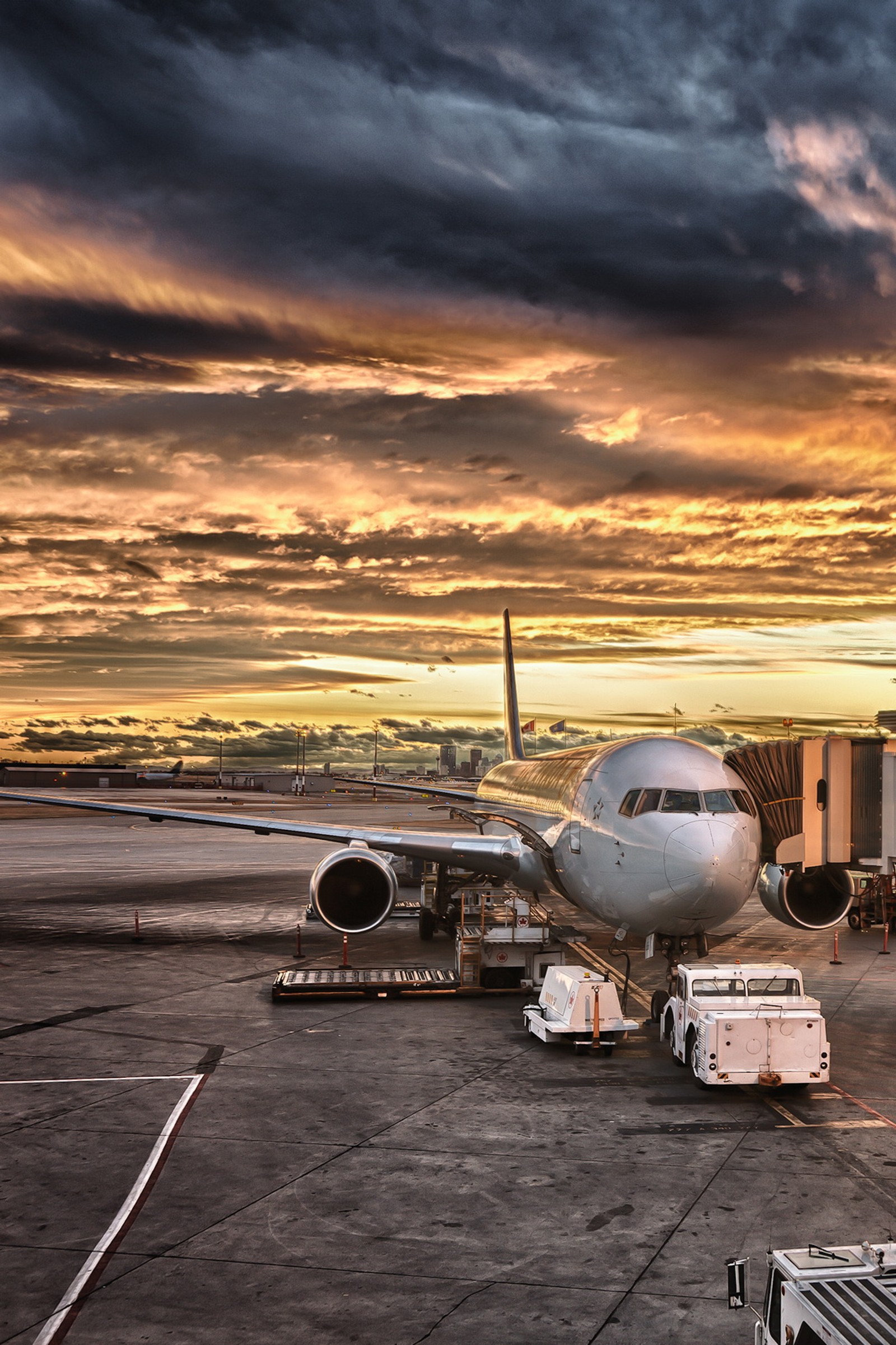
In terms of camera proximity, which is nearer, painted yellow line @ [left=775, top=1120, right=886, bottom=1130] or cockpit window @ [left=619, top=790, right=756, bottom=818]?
painted yellow line @ [left=775, top=1120, right=886, bottom=1130]

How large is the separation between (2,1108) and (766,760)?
670 inches

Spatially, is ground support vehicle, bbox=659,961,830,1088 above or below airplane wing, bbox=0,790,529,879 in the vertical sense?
below

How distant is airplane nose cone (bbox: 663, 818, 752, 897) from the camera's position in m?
17.0

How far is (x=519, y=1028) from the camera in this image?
58.7ft

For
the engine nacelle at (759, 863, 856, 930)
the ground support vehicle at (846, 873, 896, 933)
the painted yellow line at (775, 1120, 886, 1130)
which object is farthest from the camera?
the ground support vehicle at (846, 873, 896, 933)

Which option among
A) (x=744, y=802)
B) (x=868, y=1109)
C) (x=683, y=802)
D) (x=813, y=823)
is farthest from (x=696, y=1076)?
(x=813, y=823)

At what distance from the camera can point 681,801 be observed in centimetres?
1803

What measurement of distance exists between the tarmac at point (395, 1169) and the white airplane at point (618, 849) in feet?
6.98

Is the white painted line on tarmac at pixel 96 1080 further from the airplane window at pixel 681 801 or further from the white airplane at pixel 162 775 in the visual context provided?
the white airplane at pixel 162 775

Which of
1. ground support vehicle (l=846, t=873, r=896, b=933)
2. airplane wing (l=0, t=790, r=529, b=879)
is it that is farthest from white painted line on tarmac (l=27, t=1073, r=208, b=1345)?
ground support vehicle (l=846, t=873, r=896, b=933)

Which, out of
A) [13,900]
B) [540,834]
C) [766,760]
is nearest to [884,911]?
[766,760]

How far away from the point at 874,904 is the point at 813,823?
9427 millimetres

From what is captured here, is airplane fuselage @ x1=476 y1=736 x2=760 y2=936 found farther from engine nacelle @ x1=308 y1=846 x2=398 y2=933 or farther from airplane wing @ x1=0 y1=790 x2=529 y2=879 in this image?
engine nacelle @ x1=308 y1=846 x2=398 y2=933

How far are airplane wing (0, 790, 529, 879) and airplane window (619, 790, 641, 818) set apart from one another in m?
6.38
